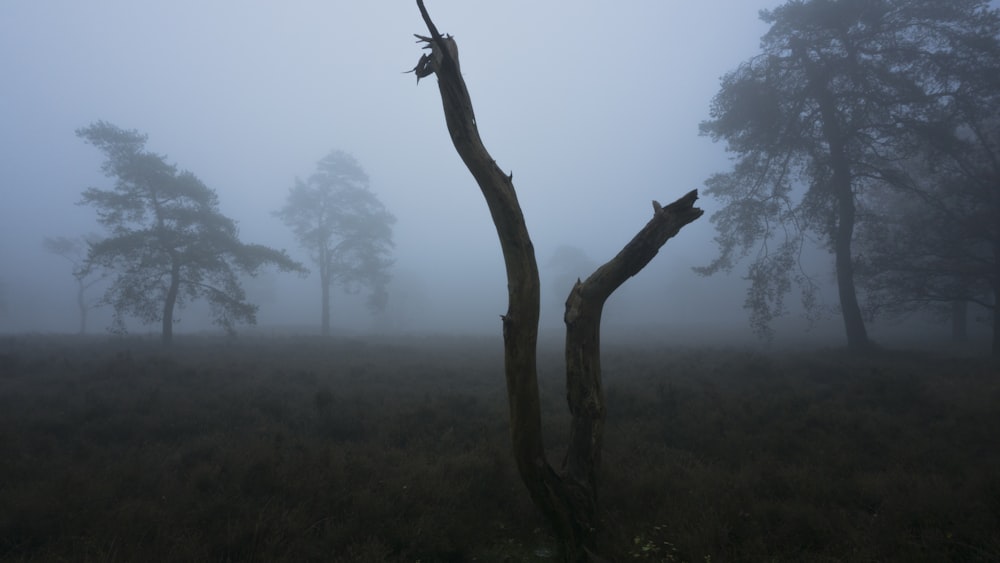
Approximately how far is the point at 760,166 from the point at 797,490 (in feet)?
47.0

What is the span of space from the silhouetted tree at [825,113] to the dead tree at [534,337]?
13.1 m

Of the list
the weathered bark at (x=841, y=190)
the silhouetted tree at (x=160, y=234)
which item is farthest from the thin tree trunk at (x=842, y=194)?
the silhouetted tree at (x=160, y=234)

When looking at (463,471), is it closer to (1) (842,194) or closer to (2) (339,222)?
(1) (842,194)

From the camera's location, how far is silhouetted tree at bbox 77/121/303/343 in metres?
17.1

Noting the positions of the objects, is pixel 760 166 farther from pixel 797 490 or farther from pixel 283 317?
pixel 283 317

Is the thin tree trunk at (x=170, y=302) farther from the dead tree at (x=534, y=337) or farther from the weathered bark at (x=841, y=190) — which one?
the weathered bark at (x=841, y=190)

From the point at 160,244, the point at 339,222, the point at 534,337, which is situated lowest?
the point at 534,337

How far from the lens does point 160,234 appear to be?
17625 millimetres

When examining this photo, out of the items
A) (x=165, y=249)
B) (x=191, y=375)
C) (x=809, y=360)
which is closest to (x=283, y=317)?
(x=165, y=249)

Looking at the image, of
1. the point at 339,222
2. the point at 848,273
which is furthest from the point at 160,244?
the point at 848,273

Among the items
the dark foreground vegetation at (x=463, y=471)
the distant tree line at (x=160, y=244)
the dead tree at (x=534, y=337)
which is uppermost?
the distant tree line at (x=160, y=244)

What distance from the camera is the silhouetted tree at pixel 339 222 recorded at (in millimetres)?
29734

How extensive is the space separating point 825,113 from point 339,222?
2652cm

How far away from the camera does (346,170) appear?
30750 mm
